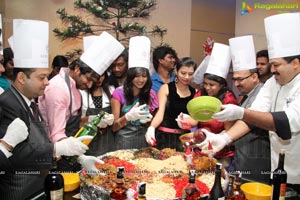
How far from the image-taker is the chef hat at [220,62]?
191cm

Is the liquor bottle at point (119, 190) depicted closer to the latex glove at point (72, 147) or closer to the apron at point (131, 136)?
the latex glove at point (72, 147)

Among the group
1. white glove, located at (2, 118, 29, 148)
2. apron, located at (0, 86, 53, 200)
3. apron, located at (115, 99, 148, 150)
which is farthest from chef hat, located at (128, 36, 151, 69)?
white glove, located at (2, 118, 29, 148)

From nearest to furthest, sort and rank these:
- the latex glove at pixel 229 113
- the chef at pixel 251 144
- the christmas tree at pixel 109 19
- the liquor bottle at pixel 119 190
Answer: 1. the liquor bottle at pixel 119 190
2. the latex glove at pixel 229 113
3. the chef at pixel 251 144
4. the christmas tree at pixel 109 19

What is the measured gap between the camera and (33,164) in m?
1.26

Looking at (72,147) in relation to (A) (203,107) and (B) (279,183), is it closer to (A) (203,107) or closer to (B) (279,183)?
(A) (203,107)

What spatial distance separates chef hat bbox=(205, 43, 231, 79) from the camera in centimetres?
191

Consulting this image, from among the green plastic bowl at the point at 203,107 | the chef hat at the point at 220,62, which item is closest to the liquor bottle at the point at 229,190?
the green plastic bowl at the point at 203,107

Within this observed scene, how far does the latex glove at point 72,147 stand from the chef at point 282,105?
1.90 feet

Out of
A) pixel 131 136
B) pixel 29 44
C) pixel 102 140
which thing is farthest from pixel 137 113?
pixel 29 44

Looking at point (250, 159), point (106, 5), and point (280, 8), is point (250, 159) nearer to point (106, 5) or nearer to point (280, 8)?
point (280, 8)

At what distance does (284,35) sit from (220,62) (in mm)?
557

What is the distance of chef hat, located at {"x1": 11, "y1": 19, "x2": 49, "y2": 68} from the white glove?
0.34 metres

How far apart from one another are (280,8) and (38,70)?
9.91 ft

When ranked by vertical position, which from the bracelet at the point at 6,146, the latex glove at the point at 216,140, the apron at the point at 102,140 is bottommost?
the apron at the point at 102,140
